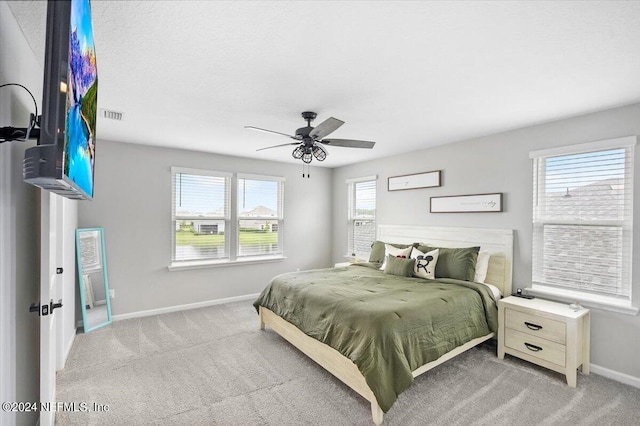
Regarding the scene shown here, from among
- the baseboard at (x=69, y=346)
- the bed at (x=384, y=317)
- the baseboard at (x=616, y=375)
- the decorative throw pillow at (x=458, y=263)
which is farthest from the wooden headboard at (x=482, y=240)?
the baseboard at (x=69, y=346)

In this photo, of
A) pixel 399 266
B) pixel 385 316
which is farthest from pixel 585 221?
pixel 385 316

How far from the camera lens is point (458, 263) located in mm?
3781

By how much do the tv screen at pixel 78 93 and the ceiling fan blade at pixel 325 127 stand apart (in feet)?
5.17

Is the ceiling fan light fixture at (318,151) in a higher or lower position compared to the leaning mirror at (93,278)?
higher

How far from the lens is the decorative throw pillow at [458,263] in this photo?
3.71 metres

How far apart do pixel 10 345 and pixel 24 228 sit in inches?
25.3

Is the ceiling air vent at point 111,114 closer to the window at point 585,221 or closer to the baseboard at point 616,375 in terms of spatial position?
the window at point 585,221

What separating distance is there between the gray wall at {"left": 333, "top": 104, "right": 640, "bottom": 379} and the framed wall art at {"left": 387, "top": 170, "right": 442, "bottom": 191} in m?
0.08

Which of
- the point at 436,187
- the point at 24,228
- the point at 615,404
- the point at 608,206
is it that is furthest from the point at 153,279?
the point at 608,206

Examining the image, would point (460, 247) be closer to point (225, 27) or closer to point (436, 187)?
point (436, 187)

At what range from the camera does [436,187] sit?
4.63 m

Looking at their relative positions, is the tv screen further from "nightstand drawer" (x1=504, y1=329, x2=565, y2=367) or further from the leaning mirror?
"nightstand drawer" (x1=504, y1=329, x2=565, y2=367)

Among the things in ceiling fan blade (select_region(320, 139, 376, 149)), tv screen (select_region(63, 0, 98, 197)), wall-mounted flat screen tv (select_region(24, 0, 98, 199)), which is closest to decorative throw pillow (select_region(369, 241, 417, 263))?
ceiling fan blade (select_region(320, 139, 376, 149))

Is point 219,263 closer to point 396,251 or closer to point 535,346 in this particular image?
point 396,251
